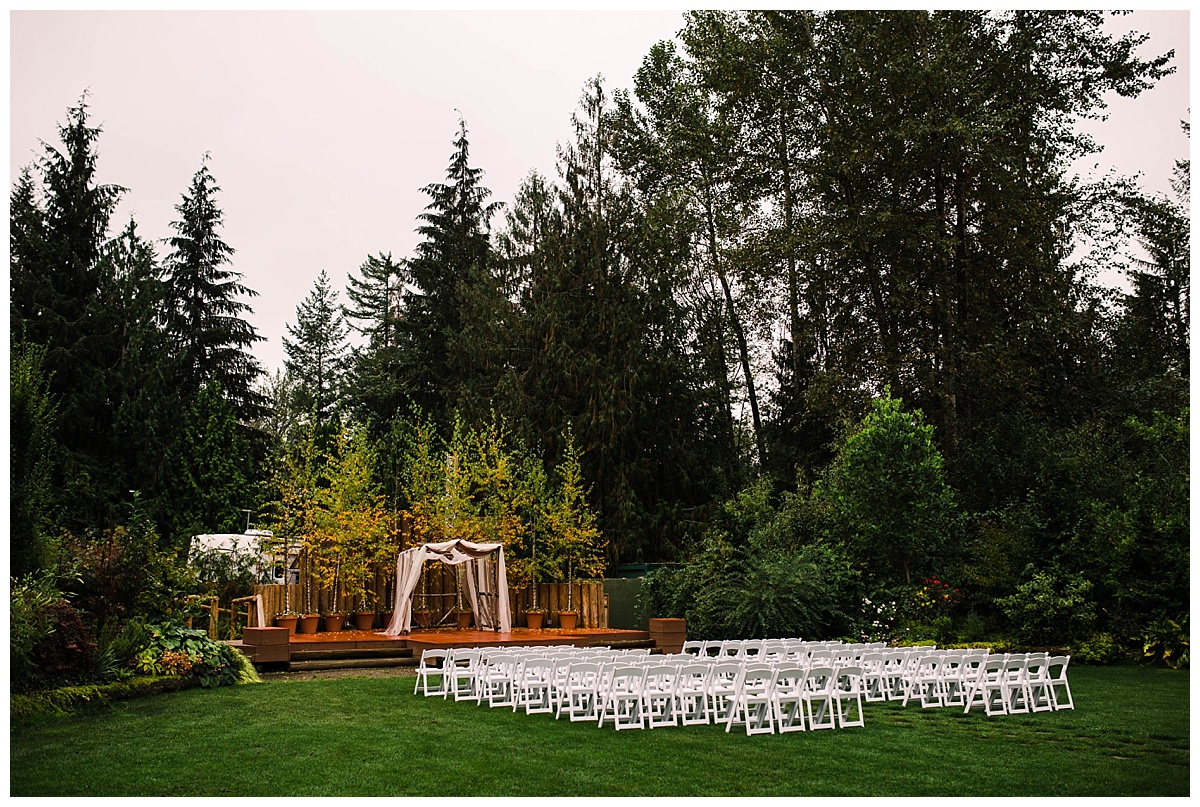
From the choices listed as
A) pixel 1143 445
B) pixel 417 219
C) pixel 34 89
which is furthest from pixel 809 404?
pixel 417 219

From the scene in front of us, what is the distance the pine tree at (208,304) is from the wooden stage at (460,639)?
58.4 feet

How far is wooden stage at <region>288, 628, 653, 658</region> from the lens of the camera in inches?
727

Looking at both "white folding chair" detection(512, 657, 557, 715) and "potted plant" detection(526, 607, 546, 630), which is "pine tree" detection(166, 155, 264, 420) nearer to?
"potted plant" detection(526, 607, 546, 630)

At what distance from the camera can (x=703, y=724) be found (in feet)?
35.1

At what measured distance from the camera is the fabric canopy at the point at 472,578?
2100 cm

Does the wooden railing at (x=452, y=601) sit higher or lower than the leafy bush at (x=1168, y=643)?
higher

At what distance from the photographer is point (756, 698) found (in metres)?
9.98

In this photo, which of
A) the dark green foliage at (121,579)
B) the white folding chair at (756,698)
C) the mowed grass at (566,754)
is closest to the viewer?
the mowed grass at (566,754)

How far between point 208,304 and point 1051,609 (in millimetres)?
31118

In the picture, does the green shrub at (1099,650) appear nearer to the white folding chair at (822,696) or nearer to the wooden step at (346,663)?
the white folding chair at (822,696)

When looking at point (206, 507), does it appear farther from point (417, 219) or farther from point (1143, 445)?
point (1143, 445)

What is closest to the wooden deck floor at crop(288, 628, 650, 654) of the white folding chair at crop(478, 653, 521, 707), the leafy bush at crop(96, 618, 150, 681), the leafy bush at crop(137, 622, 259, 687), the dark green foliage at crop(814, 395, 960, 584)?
the leafy bush at crop(137, 622, 259, 687)

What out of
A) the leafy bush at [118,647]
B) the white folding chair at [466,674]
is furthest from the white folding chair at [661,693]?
the leafy bush at [118,647]

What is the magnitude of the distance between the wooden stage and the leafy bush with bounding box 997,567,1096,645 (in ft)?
22.4
